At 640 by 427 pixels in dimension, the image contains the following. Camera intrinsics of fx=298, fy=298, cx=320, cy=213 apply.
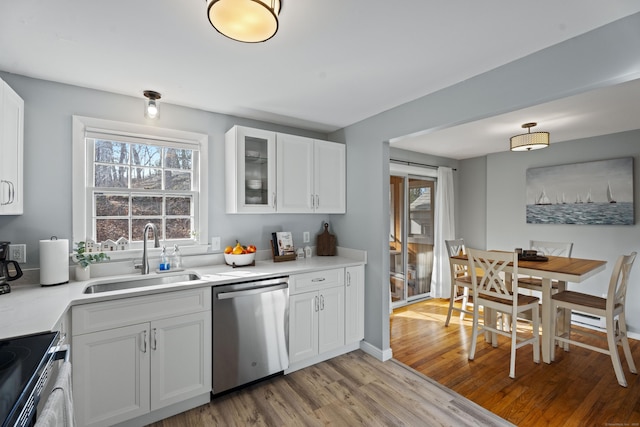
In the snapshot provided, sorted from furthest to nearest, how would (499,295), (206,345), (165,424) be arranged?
(499,295) < (206,345) < (165,424)

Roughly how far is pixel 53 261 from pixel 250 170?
60.1 inches

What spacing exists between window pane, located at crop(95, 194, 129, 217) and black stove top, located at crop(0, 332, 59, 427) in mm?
1367

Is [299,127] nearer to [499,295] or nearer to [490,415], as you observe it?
[499,295]

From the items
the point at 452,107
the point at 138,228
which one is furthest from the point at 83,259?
the point at 452,107

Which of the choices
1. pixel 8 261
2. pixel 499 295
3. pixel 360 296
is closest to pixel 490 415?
pixel 499 295

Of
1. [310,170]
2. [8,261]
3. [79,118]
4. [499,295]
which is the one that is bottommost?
[499,295]

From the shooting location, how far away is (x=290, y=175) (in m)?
2.91

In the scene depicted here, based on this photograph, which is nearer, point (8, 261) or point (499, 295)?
point (8, 261)

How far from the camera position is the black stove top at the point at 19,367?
0.79 m

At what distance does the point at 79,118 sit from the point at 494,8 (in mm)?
2723

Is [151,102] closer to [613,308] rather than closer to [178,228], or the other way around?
[178,228]

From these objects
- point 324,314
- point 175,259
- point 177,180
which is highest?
point 177,180

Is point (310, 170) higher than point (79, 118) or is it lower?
lower

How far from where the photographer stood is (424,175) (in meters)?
4.77
